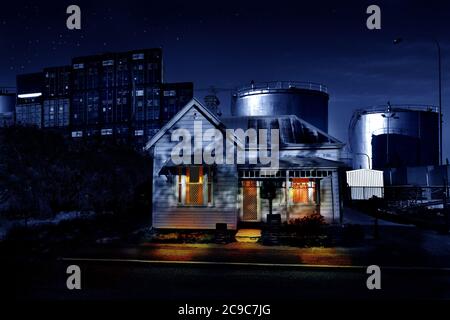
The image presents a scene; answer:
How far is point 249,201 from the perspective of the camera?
22062mm

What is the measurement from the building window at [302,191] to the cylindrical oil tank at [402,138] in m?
26.7

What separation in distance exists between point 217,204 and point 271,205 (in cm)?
259

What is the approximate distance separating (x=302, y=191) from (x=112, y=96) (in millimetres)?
51522

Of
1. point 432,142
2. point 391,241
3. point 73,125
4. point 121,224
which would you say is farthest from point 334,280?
point 73,125

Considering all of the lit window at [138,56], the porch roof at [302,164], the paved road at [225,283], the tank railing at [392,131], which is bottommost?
the paved road at [225,283]

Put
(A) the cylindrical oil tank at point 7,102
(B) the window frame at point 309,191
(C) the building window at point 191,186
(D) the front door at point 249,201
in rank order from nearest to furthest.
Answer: (C) the building window at point 191,186 → (B) the window frame at point 309,191 → (D) the front door at point 249,201 → (A) the cylindrical oil tank at point 7,102

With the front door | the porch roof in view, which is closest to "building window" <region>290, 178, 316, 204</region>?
the porch roof

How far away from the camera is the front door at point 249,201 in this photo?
21969 mm

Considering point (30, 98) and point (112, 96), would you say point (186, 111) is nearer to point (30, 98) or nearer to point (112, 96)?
point (112, 96)

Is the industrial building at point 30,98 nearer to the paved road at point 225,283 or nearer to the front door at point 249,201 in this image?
the front door at point 249,201

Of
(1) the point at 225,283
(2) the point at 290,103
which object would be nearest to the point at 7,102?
(2) the point at 290,103

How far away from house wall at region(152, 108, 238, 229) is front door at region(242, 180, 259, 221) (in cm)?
163

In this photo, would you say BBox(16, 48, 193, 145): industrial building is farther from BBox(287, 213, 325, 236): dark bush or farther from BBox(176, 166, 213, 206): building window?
BBox(287, 213, 325, 236): dark bush

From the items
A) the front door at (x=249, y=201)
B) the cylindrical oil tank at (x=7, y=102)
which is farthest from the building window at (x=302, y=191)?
the cylindrical oil tank at (x=7, y=102)
